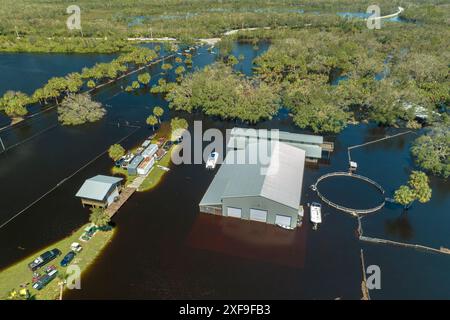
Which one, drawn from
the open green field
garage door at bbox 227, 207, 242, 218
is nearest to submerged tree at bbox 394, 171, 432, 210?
garage door at bbox 227, 207, 242, 218

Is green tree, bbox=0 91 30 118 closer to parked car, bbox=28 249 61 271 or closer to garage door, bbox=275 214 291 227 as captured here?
parked car, bbox=28 249 61 271

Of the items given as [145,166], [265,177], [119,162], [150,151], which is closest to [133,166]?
[145,166]

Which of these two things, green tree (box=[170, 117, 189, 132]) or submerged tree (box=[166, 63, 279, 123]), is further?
submerged tree (box=[166, 63, 279, 123])

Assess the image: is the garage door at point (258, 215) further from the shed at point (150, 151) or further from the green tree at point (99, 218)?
the shed at point (150, 151)

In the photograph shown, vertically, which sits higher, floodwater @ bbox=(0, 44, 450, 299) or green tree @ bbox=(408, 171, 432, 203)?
green tree @ bbox=(408, 171, 432, 203)

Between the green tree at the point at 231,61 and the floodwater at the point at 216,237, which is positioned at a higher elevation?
the green tree at the point at 231,61

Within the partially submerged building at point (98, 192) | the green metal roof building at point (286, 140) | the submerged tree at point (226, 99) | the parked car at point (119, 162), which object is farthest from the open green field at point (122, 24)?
the partially submerged building at point (98, 192)

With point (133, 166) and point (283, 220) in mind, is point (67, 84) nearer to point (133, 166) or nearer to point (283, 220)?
point (133, 166)

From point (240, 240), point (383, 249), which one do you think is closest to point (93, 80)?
point (240, 240)
